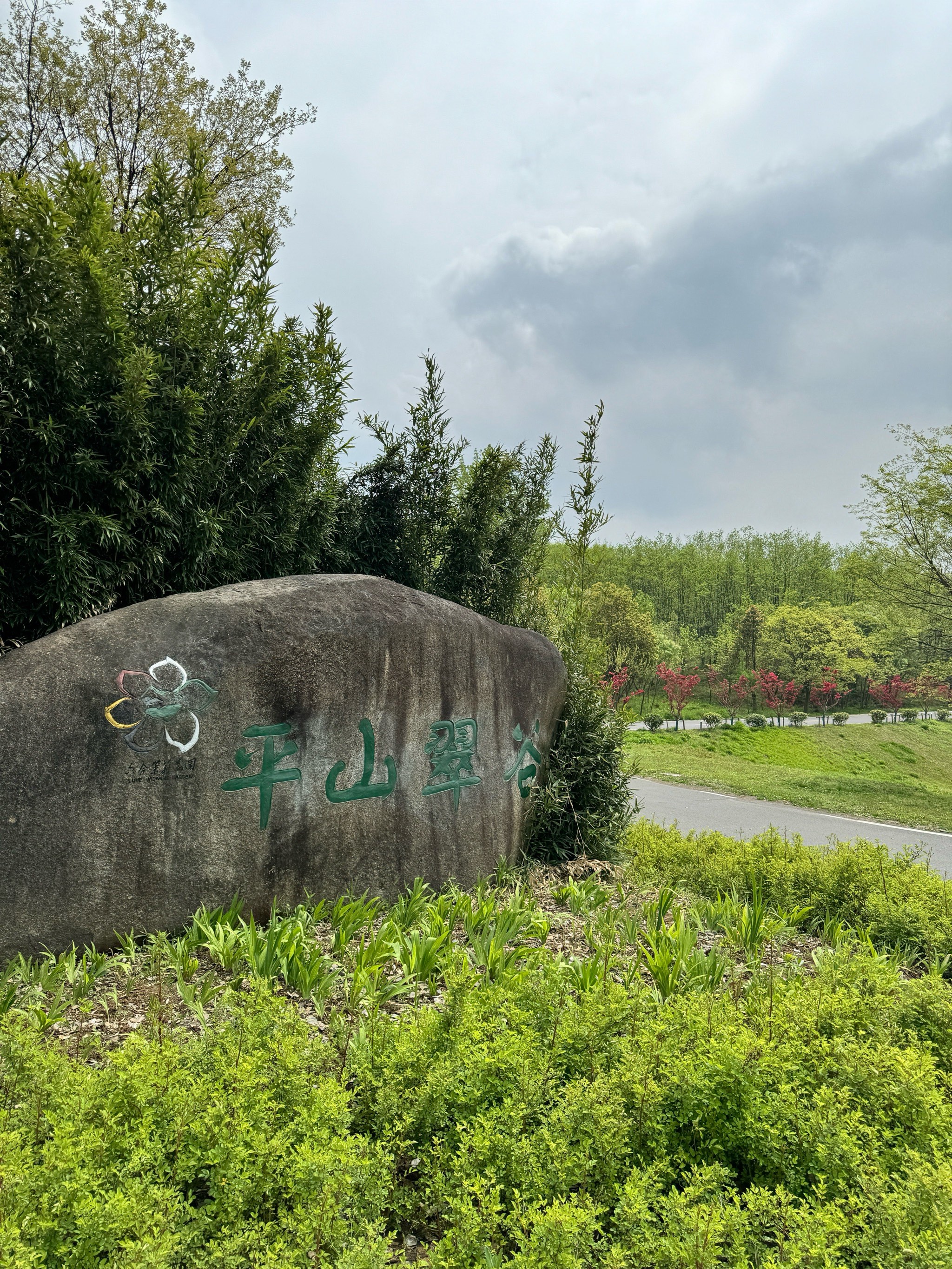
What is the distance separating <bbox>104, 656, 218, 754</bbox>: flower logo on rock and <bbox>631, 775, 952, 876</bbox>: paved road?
533 centimetres

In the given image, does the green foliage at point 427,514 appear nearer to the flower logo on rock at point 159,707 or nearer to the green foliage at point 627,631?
the flower logo on rock at point 159,707

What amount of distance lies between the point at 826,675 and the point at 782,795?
20865 millimetres

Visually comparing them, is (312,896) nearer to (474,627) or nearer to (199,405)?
(474,627)

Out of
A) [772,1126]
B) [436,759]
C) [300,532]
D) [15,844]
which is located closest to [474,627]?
[436,759]

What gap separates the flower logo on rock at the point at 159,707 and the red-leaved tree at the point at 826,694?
1132 inches

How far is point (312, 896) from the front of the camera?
412 centimetres

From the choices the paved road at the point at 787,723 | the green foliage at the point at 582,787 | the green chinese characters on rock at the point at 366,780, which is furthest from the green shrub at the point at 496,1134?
the paved road at the point at 787,723

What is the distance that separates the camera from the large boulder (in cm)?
347

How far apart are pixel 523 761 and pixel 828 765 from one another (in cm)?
1722

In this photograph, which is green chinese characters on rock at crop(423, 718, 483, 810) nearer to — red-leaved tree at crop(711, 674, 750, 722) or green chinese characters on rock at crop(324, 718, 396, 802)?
green chinese characters on rock at crop(324, 718, 396, 802)

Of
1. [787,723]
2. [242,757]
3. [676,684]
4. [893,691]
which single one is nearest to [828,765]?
[676,684]

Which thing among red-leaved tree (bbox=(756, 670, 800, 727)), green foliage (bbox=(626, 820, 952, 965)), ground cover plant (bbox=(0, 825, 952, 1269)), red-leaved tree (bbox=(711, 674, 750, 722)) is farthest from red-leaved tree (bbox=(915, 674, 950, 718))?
ground cover plant (bbox=(0, 825, 952, 1269))

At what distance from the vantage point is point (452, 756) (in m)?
4.88

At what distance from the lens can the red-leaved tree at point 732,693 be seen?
2814 centimetres
